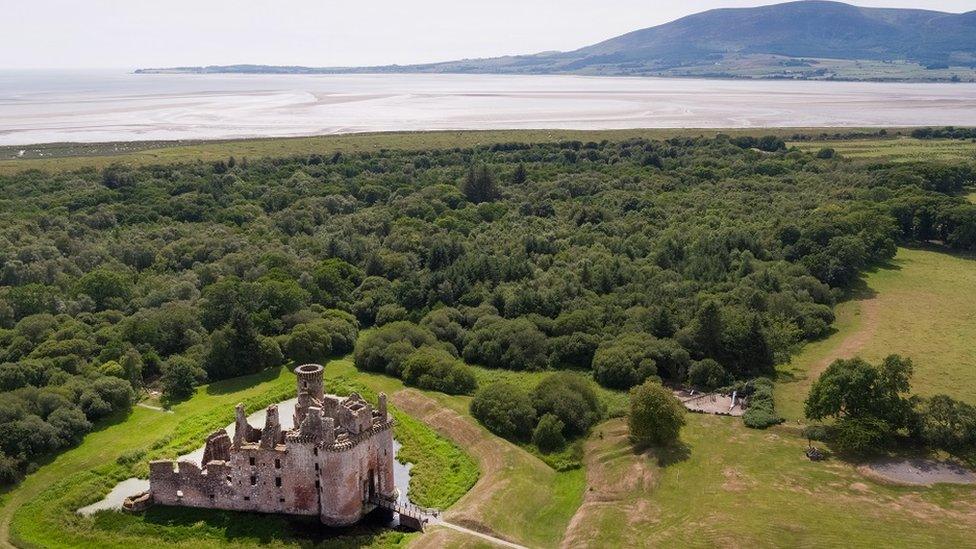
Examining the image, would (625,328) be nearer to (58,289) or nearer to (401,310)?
(401,310)

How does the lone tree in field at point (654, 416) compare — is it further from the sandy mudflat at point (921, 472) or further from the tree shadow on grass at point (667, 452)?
the sandy mudflat at point (921, 472)

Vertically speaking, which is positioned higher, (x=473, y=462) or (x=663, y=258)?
(x=663, y=258)

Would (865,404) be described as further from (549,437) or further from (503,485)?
(503,485)

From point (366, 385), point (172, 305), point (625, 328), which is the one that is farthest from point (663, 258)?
point (172, 305)

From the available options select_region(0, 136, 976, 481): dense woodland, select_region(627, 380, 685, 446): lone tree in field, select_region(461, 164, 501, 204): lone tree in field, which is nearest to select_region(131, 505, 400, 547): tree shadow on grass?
select_region(0, 136, 976, 481): dense woodland

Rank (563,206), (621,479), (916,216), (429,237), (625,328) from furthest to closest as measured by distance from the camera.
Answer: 1. (563,206)
2. (916,216)
3. (429,237)
4. (625,328)
5. (621,479)

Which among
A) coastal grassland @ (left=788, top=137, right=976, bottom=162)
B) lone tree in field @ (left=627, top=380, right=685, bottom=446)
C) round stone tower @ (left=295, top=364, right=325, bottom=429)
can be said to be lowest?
lone tree in field @ (left=627, top=380, right=685, bottom=446)

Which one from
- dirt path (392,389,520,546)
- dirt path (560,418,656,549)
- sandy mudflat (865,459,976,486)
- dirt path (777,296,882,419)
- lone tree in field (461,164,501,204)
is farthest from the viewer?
lone tree in field (461,164,501,204)

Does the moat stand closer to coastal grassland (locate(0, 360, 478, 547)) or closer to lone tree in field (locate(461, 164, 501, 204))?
coastal grassland (locate(0, 360, 478, 547))
